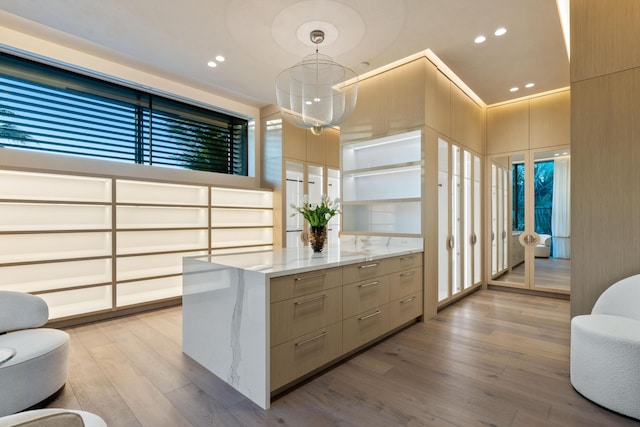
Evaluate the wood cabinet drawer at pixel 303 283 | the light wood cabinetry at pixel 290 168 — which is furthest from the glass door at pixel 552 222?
the wood cabinet drawer at pixel 303 283

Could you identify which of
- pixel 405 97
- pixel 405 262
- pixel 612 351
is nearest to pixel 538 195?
pixel 405 97

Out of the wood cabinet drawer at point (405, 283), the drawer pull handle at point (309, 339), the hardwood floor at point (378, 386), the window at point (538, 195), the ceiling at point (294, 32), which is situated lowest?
the hardwood floor at point (378, 386)

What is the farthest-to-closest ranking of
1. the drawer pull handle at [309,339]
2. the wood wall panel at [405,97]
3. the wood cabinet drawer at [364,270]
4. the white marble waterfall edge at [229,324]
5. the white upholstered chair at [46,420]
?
the wood wall panel at [405,97] < the wood cabinet drawer at [364,270] < the drawer pull handle at [309,339] < the white marble waterfall edge at [229,324] < the white upholstered chair at [46,420]

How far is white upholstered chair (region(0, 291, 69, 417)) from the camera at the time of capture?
1.82 m

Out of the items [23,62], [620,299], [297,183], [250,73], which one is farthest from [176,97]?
[620,299]

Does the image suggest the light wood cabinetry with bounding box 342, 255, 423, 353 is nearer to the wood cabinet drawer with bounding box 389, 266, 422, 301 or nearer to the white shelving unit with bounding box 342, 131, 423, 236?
the wood cabinet drawer with bounding box 389, 266, 422, 301

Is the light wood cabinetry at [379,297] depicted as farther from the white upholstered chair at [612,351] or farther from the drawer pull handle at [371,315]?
the white upholstered chair at [612,351]

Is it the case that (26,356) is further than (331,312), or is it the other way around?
(331,312)

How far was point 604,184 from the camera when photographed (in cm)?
242

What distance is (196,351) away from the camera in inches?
101

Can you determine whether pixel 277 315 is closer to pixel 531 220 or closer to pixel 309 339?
pixel 309 339

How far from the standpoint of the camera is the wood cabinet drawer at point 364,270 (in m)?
2.56

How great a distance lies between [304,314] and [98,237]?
300 cm

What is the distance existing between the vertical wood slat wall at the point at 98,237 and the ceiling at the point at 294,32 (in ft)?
5.23
